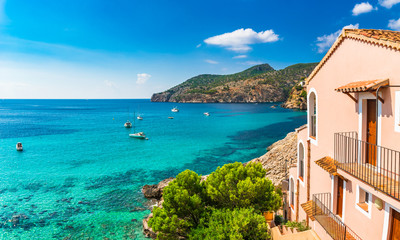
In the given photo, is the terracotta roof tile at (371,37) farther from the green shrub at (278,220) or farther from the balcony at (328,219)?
the green shrub at (278,220)

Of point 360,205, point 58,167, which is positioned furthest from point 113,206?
point 360,205

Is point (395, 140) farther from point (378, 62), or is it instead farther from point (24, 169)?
point (24, 169)

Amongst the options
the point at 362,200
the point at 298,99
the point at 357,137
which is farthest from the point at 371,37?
the point at 298,99

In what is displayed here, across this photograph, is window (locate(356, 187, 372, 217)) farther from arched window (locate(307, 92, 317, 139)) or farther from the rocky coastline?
the rocky coastline

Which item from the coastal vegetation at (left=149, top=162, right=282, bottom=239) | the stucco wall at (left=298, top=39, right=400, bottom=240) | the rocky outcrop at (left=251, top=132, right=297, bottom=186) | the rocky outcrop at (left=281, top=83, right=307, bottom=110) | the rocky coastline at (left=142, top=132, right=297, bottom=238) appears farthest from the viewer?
the rocky outcrop at (left=281, top=83, right=307, bottom=110)

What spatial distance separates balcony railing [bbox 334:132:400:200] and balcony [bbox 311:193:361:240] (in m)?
1.96

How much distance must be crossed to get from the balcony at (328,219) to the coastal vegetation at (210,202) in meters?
2.92

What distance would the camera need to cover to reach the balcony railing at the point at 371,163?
5.61 metres

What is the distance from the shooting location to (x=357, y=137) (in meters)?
7.34

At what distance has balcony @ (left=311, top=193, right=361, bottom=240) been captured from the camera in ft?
25.8

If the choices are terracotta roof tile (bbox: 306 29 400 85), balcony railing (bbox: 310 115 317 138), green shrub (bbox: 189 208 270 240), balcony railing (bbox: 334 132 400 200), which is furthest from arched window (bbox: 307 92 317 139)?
green shrub (bbox: 189 208 270 240)

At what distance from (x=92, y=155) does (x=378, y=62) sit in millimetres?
43971

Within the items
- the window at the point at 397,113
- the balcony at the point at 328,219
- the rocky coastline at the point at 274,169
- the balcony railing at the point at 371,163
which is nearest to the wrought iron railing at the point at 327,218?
the balcony at the point at 328,219

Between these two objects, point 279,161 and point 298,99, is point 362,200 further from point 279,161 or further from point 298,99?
point 298,99
